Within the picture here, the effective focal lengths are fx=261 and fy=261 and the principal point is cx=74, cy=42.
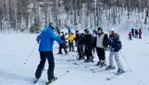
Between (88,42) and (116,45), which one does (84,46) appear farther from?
(116,45)

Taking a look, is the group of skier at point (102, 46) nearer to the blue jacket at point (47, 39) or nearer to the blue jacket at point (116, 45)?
the blue jacket at point (116, 45)

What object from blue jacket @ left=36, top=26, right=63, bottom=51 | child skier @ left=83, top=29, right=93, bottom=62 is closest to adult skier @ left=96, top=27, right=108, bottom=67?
child skier @ left=83, top=29, right=93, bottom=62

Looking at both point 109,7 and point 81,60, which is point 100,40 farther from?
point 109,7

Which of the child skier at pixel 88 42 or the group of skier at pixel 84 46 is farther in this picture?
the child skier at pixel 88 42

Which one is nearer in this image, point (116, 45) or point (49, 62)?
point (49, 62)

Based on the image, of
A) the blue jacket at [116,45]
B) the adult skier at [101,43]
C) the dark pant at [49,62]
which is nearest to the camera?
the dark pant at [49,62]

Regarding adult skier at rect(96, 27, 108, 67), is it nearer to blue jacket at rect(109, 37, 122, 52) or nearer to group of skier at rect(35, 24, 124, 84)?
group of skier at rect(35, 24, 124, 84)

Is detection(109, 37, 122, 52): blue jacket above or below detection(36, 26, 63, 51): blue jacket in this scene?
below

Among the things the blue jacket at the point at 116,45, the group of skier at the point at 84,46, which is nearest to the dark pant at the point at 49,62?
the group of skier at the point at 84,46

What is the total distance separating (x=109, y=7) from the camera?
62312 millimetres

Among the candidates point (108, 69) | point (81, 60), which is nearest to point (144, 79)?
point (108, 69)

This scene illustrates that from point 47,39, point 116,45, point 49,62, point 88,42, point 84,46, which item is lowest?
point 84,46

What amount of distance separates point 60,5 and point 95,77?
2522 inches

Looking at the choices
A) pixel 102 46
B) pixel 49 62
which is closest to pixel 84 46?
pixel 102 46
